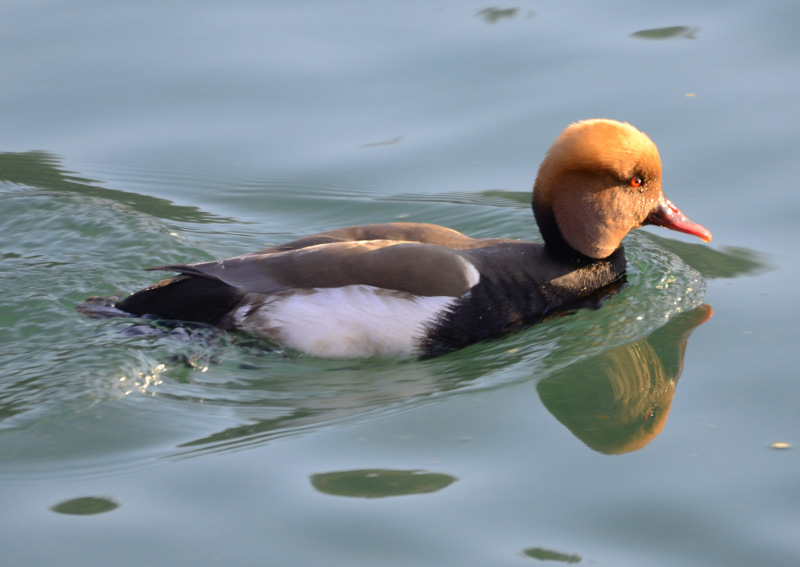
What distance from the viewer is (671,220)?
5570 millimetres

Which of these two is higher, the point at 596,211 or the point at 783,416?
the point at 596,211

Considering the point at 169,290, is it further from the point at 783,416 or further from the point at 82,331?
the point at 783,416

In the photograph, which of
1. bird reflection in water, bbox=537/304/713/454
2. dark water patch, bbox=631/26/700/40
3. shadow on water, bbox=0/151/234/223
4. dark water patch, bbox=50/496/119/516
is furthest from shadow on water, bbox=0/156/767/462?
dark water patch, bbox=631/26/700/40

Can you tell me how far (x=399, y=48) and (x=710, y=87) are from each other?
222 cm

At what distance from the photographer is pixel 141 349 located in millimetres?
4988

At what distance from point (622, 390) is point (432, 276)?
100 centimetres

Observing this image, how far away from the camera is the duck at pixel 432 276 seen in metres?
5.02

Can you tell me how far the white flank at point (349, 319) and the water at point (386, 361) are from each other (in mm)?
104

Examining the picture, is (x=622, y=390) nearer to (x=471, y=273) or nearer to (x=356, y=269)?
(x=471, y=273)

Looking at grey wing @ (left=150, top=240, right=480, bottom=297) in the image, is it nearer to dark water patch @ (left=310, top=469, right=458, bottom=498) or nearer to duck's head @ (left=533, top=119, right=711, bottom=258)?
duck's head @ (left=533, top=119, right=711, bottom=258)

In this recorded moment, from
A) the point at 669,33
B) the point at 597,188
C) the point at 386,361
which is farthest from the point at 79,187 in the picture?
the point at 669,33

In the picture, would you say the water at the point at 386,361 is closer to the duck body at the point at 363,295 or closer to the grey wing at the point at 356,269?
the duck body at the point at 363,295

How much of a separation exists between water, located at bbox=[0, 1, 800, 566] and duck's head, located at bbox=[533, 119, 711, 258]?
380mm

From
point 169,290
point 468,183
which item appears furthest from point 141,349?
point 468,183
